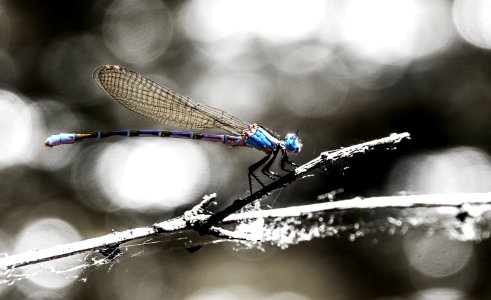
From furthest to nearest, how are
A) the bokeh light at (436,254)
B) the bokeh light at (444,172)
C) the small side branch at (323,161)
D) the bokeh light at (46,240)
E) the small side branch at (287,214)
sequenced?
1. the bokeh light at (444,172)
2. the bokeh light at (436,254)
3. the bokeh light at (46,240)
4. the small side branch at (323,161)
5. the small side branch at (287,214)

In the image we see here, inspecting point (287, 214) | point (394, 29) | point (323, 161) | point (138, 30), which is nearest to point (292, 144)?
point (323, 161)

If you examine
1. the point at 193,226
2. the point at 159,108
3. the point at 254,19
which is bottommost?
the point at 193,226

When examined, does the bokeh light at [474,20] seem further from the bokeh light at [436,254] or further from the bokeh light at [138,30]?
the bokeh light at [138,30]

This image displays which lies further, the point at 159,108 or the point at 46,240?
the point at 46,240

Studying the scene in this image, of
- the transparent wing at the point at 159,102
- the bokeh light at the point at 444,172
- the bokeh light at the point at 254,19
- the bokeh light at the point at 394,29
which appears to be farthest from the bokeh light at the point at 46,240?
the bokeh light at the point at 394,29

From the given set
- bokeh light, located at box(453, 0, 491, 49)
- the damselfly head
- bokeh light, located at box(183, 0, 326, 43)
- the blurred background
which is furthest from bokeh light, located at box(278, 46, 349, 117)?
the damselfly head

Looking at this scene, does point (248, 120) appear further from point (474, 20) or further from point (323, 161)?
point (323, 161)
